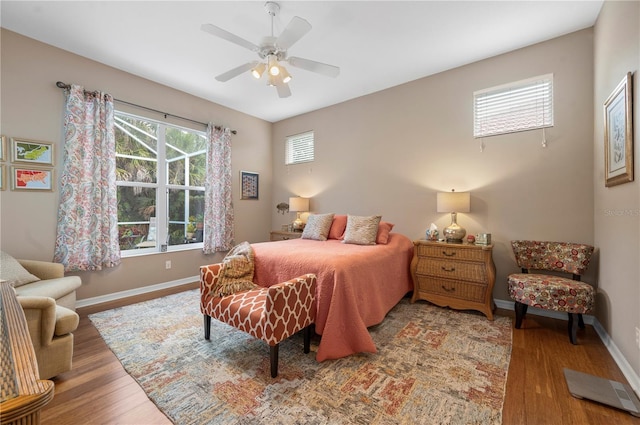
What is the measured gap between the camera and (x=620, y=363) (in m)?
1.89

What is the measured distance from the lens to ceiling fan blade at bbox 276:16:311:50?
6.11 feet

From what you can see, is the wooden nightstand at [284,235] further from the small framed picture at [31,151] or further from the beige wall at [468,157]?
the small framed picture at [31,151]

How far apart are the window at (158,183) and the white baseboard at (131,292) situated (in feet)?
1.73

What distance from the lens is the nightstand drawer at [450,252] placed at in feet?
9.19

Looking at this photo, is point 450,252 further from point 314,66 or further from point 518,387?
point 314,66

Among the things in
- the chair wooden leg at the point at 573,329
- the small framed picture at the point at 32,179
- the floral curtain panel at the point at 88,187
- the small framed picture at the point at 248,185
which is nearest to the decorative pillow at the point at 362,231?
the chair wooden leg at the point at 573,329

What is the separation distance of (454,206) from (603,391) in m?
1.82

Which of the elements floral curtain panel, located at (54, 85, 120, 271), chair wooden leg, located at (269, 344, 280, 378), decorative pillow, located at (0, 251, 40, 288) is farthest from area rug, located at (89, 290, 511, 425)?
floral curtain panel, located at (54, 85, 120, 271)

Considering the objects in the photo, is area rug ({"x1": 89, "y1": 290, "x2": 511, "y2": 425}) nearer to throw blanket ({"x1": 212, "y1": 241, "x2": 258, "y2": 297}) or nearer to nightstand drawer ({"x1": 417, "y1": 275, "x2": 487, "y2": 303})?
nightstand drawer ({"x1": 417, "y1": 275, "x2": 487, "y2": 303})

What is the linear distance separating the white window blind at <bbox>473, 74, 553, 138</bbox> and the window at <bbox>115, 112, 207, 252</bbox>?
158 inches

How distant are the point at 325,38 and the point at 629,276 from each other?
3.17 meters

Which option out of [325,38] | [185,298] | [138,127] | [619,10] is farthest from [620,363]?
[138,127]

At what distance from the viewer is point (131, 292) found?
346 cm

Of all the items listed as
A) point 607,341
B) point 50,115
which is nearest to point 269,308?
point 607,341
